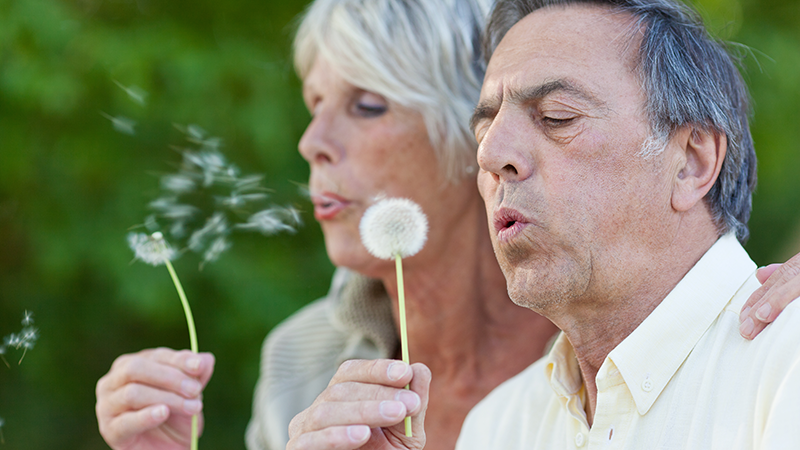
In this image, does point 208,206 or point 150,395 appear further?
point 208,206

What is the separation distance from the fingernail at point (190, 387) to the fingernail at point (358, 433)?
29.2 inches

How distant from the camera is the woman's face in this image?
7.73 feet

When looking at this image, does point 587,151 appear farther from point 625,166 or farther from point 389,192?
point 389,192

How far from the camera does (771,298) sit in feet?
4.35

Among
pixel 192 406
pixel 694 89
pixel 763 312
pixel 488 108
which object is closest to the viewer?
pixel 763 312

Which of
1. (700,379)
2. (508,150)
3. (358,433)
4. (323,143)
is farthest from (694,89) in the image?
(323,143)

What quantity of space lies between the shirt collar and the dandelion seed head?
49 cm

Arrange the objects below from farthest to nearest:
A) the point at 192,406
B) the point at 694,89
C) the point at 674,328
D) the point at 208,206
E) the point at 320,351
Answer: the point at 320,351
the point at 208,206
the point at 192,406
the point at 694,89
the point at 674,328

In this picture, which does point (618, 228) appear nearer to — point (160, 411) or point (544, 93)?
point (544, 93)

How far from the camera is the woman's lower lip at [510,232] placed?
149cm

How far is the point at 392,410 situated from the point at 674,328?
602 mm

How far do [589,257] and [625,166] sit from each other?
0.66 feet

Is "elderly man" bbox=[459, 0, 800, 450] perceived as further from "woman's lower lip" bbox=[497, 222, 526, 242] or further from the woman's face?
the woman's face

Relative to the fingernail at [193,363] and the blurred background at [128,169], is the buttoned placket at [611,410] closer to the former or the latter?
the fingernail at [193,363]
